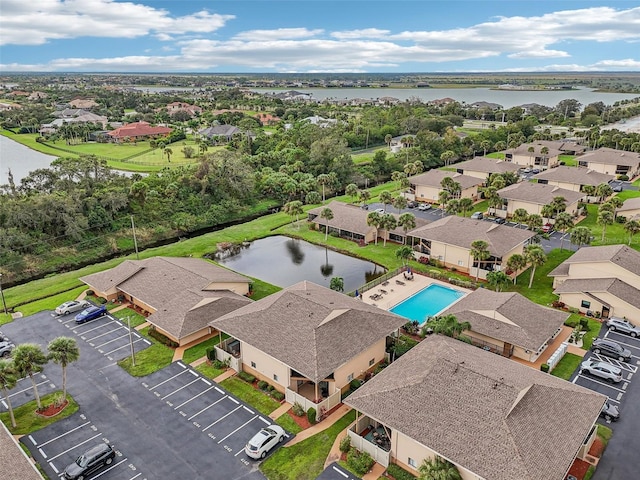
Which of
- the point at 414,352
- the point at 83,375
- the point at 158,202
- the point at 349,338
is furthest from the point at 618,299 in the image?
the point at 158,202

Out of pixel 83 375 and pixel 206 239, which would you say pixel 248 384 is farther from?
pixel 206 239

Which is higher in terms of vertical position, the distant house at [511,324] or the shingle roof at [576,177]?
the shingle roof at [576,177]

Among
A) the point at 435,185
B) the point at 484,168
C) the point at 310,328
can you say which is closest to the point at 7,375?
the point at 310,328

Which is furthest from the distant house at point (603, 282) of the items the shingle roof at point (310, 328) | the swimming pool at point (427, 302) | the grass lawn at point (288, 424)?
the grass lawn at point (288, 424)

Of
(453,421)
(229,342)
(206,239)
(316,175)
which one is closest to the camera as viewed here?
(453,421)

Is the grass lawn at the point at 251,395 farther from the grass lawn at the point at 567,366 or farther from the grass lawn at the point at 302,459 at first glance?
the grass lawn at the point at 567,366

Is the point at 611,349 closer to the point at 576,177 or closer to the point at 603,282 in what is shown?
the point at 603,282

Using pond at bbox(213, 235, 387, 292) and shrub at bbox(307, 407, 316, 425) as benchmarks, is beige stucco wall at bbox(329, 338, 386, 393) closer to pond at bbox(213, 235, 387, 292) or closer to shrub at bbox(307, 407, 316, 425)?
shrub at bbox(307, 407, 316, 425)
